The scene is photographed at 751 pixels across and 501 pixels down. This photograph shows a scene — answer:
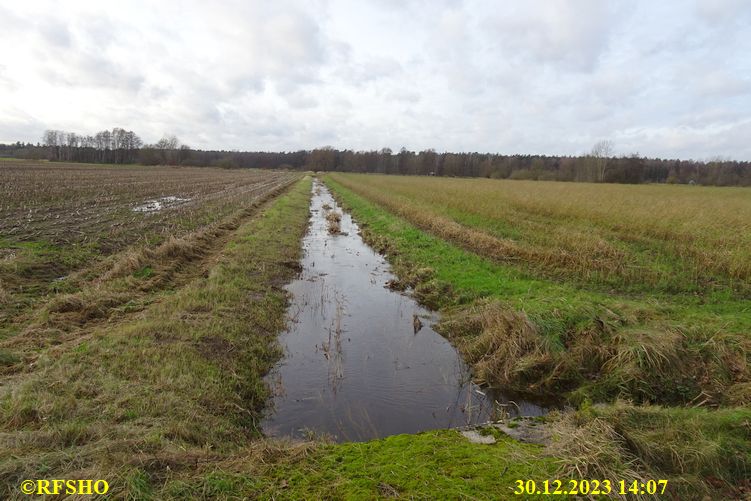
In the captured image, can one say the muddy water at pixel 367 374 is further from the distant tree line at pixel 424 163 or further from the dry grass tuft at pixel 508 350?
the distant tree line at pixel 424 163

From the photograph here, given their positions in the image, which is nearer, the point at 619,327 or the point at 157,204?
the point at 619,327

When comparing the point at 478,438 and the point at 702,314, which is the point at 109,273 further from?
the point at 702,314

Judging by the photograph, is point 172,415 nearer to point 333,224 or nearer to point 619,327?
point 619,327

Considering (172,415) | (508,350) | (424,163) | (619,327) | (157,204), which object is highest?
(424,163)

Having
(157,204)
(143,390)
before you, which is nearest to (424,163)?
(157,204)

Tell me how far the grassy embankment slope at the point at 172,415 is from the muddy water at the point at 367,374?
619 mm

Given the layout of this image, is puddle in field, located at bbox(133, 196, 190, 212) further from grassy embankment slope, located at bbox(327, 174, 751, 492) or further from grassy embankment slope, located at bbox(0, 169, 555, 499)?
grassy embankment slope, located at bbox(327, 174, 751, 492)

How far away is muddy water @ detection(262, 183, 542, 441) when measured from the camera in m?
5.83

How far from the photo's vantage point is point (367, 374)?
23.5 ft

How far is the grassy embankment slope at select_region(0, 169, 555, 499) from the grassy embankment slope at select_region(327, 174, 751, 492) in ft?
5.15

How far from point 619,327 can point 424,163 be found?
446 ft

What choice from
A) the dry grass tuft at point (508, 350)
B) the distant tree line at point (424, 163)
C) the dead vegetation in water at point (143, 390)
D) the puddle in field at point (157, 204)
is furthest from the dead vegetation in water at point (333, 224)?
the distant tree line at point (424, 163)

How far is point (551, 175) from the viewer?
98375 mm

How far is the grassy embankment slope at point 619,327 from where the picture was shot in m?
4.32
